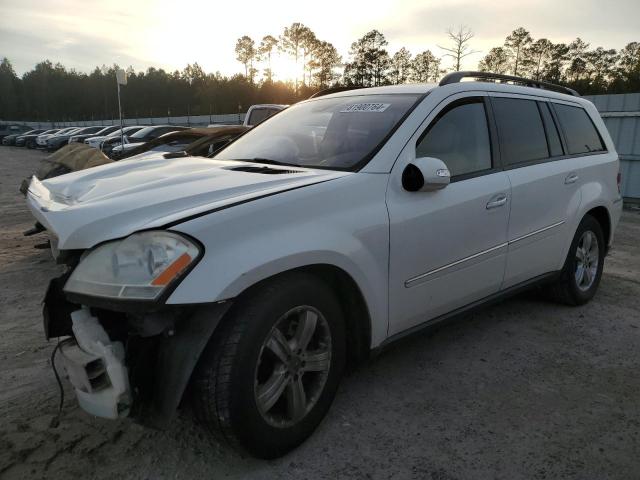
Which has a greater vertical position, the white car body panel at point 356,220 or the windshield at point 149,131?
the windshield at point 149,131

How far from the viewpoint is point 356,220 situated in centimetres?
238

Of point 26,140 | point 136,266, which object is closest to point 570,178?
point 136,266

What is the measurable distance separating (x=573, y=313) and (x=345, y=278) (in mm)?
2633

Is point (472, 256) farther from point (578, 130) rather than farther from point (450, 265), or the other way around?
point (578, 130)

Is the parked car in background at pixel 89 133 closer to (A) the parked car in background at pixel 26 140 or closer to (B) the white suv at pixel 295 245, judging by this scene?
(A) the parked car in background at pixel 26 140

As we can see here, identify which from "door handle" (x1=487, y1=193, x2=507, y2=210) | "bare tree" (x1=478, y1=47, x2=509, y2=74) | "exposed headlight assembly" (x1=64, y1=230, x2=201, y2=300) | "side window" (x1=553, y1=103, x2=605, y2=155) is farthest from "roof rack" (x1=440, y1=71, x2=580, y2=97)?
"bare tree" (x1=478, y1=47, x2=509, y2=74)

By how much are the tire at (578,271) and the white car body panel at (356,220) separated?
0.46m

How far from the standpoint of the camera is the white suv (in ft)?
6.30

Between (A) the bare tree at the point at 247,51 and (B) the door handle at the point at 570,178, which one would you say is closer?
(B) the door handle at the point at 570,178

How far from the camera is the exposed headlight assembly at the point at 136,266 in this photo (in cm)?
185

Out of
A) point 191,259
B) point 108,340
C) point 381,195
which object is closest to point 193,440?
point 108,340

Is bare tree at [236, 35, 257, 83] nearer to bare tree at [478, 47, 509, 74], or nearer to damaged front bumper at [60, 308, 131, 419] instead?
bare tree at [478, 47, 509, 74]

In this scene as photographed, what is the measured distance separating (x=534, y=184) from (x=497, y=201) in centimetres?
51

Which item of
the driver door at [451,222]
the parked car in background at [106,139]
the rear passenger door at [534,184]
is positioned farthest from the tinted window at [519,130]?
the parked car in background at [106,139]
